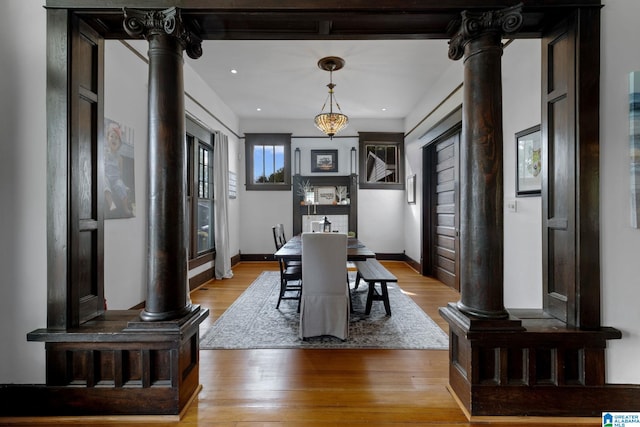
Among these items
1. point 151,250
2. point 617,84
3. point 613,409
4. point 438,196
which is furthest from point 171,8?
point 438,196

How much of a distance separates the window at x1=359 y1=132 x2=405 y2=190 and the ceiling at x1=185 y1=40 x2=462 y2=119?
624 millimetres

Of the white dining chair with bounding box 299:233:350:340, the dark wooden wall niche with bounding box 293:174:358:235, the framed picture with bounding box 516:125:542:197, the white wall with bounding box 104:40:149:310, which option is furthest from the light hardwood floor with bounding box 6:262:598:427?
the dark wooden wall niche with bounding box 293:174:358:235

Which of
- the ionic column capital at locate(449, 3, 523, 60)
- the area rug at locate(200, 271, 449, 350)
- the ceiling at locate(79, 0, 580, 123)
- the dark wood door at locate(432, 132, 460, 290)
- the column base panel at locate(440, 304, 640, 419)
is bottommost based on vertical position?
the area rug at locate(200, 271, 449, 350)

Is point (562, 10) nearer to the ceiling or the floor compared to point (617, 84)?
nearer to the ceiling

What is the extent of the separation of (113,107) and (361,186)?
4.75 meters

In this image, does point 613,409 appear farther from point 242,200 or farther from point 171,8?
point 242,200

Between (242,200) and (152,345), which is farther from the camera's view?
(242,200)

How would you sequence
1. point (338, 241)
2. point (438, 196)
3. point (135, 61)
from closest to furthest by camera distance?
point (338, 241) < point (135, 61) < point (438, 196)

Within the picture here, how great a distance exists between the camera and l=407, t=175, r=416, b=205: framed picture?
5791 mm

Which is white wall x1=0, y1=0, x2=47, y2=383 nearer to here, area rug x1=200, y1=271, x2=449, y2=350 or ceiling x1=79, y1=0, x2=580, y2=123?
ceiling x1=79, y1=0, x2=580, y2=123

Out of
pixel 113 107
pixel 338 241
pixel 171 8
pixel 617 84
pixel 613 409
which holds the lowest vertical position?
pixel 613 409

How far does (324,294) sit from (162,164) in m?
1.70

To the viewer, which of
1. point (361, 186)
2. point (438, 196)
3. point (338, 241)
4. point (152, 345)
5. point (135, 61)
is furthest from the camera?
point (361, 186)

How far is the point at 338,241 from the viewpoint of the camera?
8.42 ft
